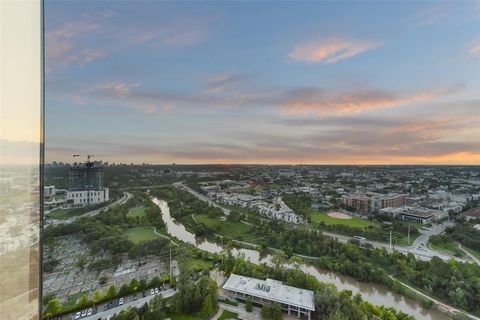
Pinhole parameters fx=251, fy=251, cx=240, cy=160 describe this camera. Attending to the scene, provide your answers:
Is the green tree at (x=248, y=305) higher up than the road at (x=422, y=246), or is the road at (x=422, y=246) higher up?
the road at (x=422, y=246)

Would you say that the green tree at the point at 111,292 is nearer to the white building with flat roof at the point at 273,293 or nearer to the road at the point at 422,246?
the white building with flat roof at the point at 273,293

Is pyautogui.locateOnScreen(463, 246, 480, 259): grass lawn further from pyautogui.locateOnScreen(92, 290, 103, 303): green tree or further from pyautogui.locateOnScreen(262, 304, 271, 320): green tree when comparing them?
pyautogui.locateOnScreen(92, 290, 103, 303): green tree

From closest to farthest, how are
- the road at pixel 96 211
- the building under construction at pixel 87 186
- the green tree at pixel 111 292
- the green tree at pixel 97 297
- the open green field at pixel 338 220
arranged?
the green tree at pixel 97 297, the green tree at pixel 111 292, the road at pixel 96 211, the building under construction at pixel 87 186, the open green field at pixel 338 220

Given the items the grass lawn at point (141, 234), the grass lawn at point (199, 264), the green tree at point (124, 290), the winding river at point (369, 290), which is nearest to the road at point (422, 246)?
the winding river at point (369, 290)

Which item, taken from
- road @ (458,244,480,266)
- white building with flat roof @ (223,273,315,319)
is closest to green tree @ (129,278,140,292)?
white building with flat roof @ (223,273,315,319)

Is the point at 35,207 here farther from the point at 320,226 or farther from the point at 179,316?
the point at 320,226
